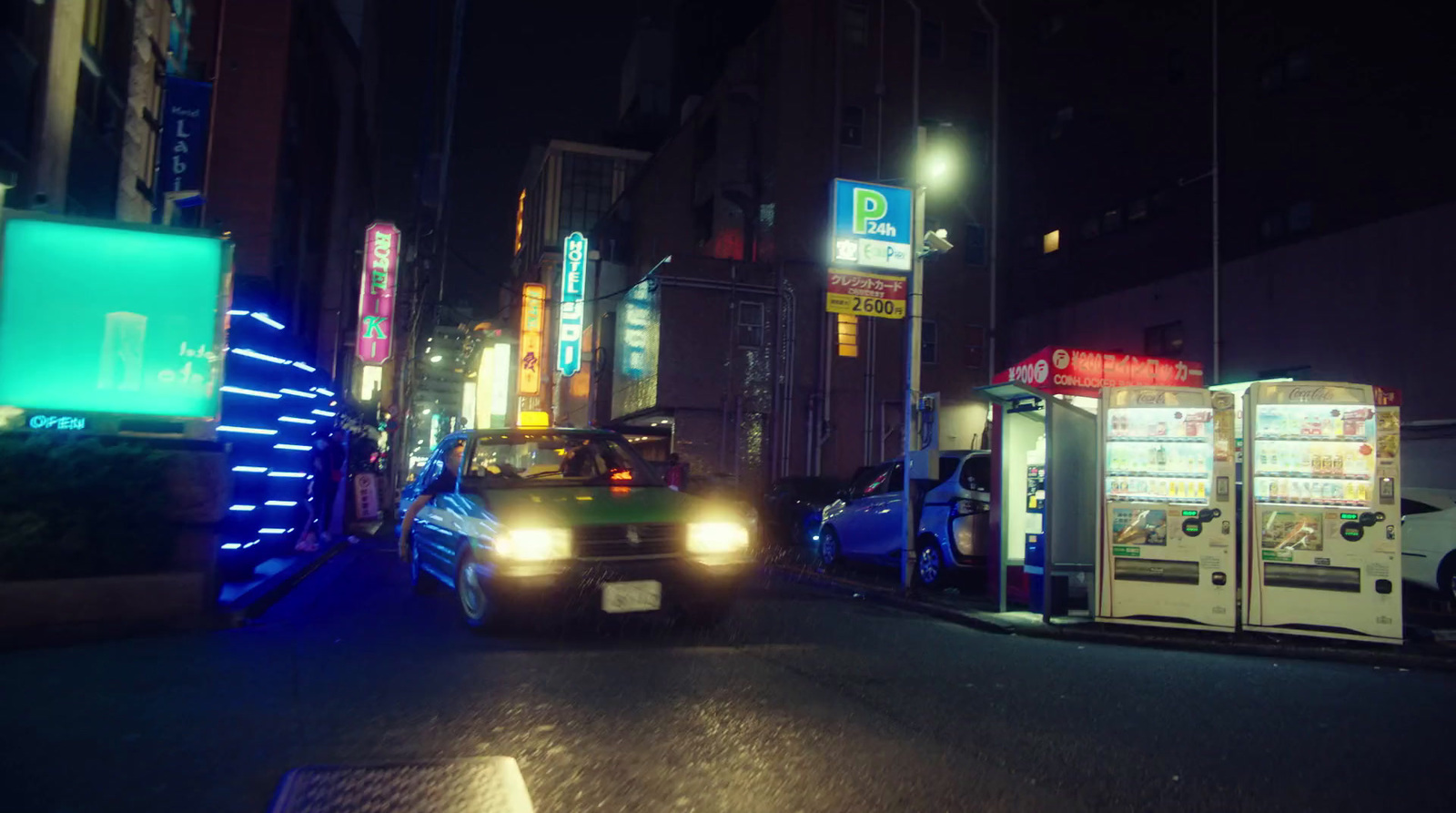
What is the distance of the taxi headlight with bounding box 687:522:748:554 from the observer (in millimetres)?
7881

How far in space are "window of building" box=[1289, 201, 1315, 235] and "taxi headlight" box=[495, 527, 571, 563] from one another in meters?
17.2

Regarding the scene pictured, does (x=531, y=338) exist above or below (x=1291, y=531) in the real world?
above

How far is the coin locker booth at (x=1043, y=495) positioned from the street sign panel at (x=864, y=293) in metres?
2.88

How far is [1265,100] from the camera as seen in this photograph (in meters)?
19.9

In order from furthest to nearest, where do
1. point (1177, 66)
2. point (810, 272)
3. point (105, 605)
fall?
point (810, 272) < point (1177, 66) < point (105, 605)

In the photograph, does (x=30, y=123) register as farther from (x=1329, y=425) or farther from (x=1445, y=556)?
(x=1445, y=556)

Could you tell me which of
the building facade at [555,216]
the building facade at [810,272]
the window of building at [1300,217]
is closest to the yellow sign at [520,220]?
the building facade at [555,216]

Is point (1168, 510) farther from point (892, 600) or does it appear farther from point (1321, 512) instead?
point (892, 600)

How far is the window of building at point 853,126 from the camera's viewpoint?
27.5 meters

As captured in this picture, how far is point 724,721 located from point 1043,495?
5.99 meters

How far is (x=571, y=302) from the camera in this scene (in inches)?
→ 1384

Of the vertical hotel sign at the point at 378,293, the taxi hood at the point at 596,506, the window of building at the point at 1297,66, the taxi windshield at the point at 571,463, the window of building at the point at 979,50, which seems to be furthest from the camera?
the vertical hotel sign at the point at 378,293

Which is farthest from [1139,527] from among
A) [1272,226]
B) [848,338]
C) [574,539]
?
[848,338]

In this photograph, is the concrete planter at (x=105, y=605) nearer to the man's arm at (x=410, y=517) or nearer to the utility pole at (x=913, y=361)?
the man's arm at (x=410, y=517)
